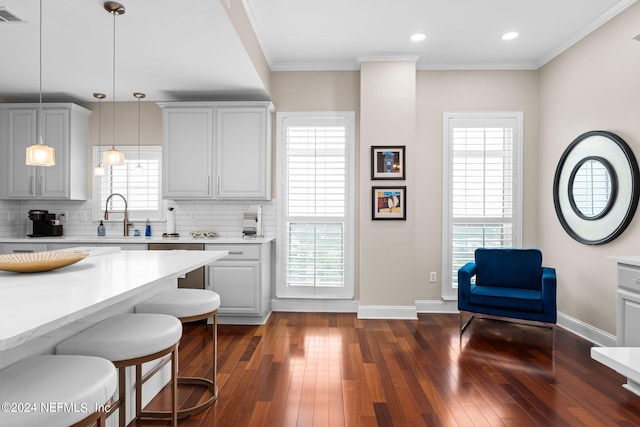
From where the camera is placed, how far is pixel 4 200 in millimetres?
4645

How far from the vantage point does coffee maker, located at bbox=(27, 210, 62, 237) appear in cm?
456

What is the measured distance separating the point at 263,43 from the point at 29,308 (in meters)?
3.57

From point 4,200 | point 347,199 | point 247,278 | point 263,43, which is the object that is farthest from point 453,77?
point 4,200

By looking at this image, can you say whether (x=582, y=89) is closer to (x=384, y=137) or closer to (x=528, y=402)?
(x=384, y=137)

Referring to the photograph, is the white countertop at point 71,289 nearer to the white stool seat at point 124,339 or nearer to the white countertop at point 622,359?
the white stool seat at point 124,339

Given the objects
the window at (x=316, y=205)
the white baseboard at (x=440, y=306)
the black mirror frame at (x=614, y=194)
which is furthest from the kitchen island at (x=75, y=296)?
the black mirror frame at (x=614, y=194)

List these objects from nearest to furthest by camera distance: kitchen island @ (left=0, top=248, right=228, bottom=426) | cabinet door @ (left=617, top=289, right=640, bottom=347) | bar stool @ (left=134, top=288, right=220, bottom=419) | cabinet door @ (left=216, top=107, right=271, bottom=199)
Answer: kitchen island @ (left=0, top=248, right=228, bottom=426)
bar stool @ (left=134, top=288, right=220, bottom=419)
cabinet door @ (left=617, top=289, right=640, bottom=347)
cabinet door @ (left=216, top=107, right=271, bottom=199)

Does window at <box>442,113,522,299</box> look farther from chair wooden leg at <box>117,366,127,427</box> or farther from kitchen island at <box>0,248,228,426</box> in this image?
chair wooden leg at <box>117,366,127,427</box>

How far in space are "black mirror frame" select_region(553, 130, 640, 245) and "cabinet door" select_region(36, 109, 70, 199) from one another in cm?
563

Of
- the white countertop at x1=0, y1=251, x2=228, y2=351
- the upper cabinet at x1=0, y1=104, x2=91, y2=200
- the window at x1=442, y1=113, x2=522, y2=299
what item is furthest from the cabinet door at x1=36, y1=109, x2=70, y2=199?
the window at x1=442, y1=113, x2=522, y2=299

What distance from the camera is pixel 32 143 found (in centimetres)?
448

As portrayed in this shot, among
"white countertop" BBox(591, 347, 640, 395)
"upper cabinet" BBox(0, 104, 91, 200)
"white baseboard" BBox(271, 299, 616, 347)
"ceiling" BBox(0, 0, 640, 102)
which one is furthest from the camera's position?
"upper cabinet" BBox(0, 104, 91, 200)

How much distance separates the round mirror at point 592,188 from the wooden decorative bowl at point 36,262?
414 cm

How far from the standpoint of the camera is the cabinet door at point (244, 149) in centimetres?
433
